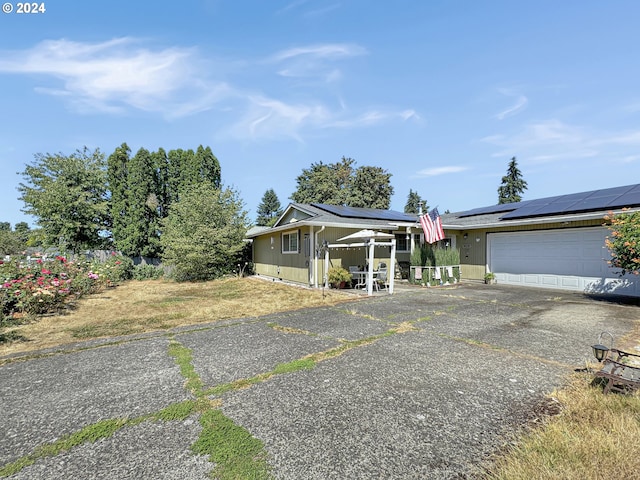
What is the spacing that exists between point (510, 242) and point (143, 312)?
13.4m

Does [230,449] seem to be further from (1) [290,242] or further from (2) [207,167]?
(2) [207,167]

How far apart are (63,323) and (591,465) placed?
849 centimetres

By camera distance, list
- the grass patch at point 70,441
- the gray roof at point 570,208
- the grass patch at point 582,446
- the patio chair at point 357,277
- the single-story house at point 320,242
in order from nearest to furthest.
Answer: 1. the grass patch at point 582,446
2. the grass patch at point 70,441
3. the gray roof at point 570,208
4. the patio chair at point 357,277
5. the single-story house at point 320,242

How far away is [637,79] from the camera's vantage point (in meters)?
7.57

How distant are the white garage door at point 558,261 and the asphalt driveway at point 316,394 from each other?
17.4 feet

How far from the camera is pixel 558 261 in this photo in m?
10.7

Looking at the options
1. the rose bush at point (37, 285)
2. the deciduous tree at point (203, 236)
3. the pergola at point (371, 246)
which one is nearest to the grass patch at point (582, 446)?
the pergola at point (371, 246)

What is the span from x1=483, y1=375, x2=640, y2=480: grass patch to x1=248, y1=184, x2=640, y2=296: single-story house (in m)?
8.21

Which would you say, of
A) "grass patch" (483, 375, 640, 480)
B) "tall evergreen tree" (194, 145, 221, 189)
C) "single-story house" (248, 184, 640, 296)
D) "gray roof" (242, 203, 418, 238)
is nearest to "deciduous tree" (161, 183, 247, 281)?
"tall evergreen tree" (194, 145, 221, 189)

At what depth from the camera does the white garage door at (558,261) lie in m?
9.53

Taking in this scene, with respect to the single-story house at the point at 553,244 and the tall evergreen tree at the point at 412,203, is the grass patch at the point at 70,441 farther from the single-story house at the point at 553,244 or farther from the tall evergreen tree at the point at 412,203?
the tall evergreen tree at the point at 412,203

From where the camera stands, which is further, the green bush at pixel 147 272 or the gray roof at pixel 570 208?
the green bush at pixel 147 272

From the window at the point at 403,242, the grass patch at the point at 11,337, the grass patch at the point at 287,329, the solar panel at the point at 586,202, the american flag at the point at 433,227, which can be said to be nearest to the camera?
the grass patch at the point at 11,337

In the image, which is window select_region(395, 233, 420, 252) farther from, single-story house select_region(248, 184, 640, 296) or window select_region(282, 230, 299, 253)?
window select_region(282, 230, 299, 253)
